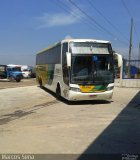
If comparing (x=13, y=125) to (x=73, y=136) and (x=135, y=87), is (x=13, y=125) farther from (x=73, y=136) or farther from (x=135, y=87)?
(x=135, y=87)

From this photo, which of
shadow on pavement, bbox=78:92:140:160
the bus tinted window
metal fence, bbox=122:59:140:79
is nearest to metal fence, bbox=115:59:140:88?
metal fence, bbox=122:59:140:79

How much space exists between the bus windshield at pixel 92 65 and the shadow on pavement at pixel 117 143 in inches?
212

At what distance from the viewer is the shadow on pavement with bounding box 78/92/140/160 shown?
322 inches

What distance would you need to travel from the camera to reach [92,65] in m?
18.5

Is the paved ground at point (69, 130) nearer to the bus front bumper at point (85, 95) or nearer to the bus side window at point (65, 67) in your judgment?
the bus front bumper at point (85, 95)

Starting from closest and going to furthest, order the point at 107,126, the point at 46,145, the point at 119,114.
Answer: the point at 46,145 < the point at 107,126 < the point at 119,114

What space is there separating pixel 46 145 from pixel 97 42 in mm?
10658

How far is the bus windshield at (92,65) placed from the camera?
1832cm

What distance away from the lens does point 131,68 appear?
35781mm

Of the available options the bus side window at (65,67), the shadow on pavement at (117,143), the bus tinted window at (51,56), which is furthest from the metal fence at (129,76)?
the shadow on pavement at (117,143)

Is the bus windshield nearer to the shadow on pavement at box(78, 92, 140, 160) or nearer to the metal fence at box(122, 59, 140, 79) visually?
the shadow on pavement at box(78, 92, 140, 160)

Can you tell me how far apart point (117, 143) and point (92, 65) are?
9.34m

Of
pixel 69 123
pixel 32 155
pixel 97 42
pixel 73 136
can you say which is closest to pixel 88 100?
pixel 97 42

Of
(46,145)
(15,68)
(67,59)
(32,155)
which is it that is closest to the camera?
(32,155)
